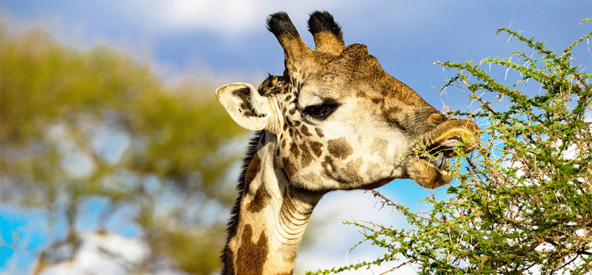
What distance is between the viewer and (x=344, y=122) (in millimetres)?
4633

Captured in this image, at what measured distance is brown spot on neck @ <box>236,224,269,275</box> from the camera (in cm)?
458

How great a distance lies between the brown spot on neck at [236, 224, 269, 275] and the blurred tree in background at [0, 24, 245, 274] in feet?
38.0

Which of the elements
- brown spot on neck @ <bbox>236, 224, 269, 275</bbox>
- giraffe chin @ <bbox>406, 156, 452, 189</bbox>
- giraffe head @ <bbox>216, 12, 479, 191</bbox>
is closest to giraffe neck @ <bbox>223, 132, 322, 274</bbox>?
brown spot on neck @ <bbox>236, 224, 269, 275</bbox>

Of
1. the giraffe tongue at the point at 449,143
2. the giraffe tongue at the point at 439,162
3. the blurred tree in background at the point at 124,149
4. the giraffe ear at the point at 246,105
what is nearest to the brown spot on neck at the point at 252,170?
the giraffe ear at the point at 246,105

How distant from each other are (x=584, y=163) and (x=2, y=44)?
1827 cm

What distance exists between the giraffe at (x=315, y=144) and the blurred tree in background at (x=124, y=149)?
11.6 m

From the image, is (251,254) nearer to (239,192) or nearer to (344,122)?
(239,192)

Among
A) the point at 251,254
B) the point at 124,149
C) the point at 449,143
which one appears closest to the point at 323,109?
the point at 449,143

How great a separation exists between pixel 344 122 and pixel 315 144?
283 mm

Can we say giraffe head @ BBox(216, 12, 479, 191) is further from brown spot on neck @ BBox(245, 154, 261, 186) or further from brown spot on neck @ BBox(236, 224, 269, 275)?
brown spot on neck @ BBox(236, 224, 269, 275)

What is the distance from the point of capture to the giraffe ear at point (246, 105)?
4758 millimetres

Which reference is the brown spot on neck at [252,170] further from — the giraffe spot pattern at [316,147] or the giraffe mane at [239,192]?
the giraffe spot pattern at [316,147]

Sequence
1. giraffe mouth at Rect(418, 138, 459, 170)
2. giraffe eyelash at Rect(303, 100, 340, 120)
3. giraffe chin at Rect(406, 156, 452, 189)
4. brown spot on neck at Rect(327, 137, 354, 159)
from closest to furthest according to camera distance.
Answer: giraffe mouth at Rect(418, 138, 459, 170) → giraffe chin at Rect(406, 156, 452, 189) → brown spot on neck at Rect(327, 137, 354, 159) → giraffe eyelash at Rect(303, 100, 340, 120)

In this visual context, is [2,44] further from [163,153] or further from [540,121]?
[540,121]
